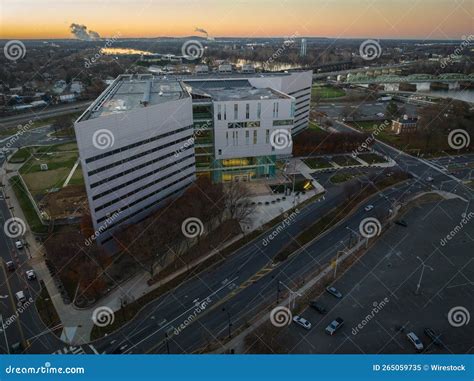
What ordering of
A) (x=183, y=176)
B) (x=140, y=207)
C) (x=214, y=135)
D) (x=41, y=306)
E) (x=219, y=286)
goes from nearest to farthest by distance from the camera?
(x=41, y=306) < (x=219, y=286) < (x=140, y=207) < (x=183, y=176) < (x=214, y=135)

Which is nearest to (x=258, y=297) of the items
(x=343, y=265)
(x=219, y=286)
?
(x=219, y=286)

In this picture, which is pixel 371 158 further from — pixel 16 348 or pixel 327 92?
pixel 327 92

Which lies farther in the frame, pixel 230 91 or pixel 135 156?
pixel 230 91

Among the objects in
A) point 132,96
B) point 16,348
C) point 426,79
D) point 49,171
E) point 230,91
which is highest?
point 132,96

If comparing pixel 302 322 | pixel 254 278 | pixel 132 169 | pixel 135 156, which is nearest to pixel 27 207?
pixel 132 169

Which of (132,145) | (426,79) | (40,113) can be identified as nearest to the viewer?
(132,145)

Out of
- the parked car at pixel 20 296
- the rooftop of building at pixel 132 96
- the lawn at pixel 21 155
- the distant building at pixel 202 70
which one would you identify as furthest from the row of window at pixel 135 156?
the distant building at pixel 202 70

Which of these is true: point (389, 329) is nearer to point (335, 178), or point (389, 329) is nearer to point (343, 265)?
point (343, 265)
